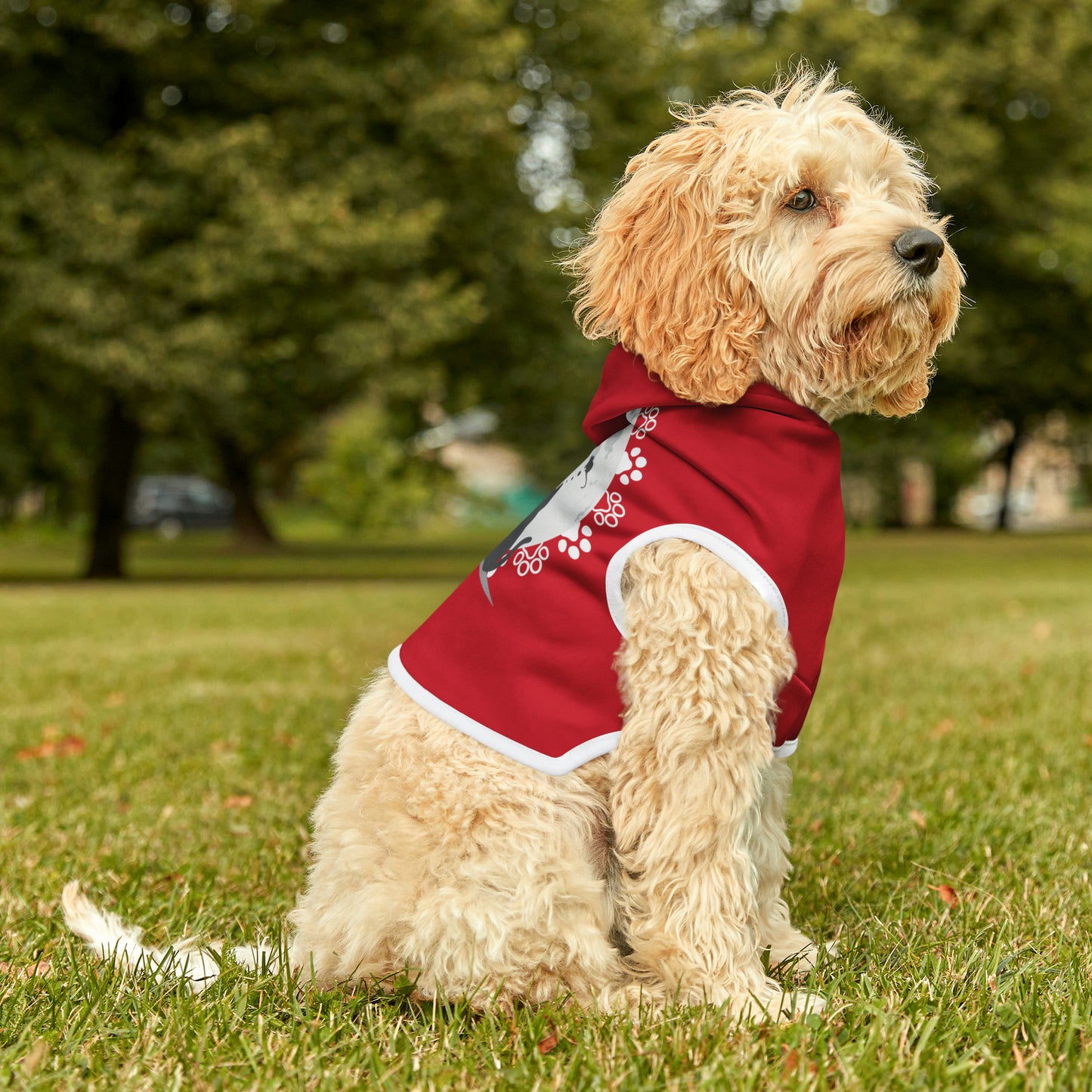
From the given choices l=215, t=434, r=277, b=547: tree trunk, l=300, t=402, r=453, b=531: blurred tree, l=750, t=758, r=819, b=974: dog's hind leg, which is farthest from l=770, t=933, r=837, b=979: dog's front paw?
l=300, t=402, r=453, b=531: blurred tree

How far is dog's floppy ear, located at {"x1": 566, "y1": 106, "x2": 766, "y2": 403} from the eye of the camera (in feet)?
9.09

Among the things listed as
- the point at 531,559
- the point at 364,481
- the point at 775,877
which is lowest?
the point at 364,481

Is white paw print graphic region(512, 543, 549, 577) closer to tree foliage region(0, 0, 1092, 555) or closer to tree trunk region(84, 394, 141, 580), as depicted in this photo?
tree foliage region(0, 0, 1092, 555)

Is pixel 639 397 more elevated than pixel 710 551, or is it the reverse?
pixel 639 397

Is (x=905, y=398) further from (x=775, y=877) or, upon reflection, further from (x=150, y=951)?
(x=150, y=951)

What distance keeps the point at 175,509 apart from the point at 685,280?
48.4 m

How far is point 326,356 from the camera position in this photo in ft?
55.8

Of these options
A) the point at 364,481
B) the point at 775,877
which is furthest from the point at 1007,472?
the point at 775,877

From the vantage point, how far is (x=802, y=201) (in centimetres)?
284

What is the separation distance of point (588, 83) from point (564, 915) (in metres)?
20.2

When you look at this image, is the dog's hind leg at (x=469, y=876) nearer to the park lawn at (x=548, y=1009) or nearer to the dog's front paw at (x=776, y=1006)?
the park lawn at (x=548, y=1009)

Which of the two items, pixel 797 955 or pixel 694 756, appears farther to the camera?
pixel 797 955

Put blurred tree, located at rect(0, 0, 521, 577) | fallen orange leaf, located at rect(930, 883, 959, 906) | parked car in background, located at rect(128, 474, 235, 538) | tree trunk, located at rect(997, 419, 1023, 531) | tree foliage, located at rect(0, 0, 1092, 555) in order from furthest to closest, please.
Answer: parked car in background, located at rect(128, 474, 235, 538), tree trunk, located at rect(997, 419, 1023, 531), tree foliage, located at rect(0, 0, 1092, 555), blurred tree, located at rect(0, 0, 521, 577), fallen orange leaf, located at rect(930, 883, 959, 906)

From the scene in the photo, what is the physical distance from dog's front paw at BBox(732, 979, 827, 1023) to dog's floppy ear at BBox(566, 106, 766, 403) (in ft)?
4.71
